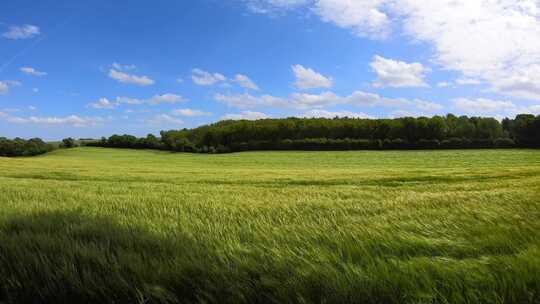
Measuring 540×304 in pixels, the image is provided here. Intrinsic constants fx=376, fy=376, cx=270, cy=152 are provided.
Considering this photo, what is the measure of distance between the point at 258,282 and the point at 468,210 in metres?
2.19

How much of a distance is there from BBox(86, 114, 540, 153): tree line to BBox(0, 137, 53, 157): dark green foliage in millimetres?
15216

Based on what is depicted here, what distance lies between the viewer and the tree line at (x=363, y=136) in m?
76.4

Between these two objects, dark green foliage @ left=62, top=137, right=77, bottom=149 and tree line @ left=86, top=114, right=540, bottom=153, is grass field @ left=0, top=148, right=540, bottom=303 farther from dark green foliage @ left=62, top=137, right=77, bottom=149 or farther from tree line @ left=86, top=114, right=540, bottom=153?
dark green foliage @ left=62, top=137, right=77, bottom=149

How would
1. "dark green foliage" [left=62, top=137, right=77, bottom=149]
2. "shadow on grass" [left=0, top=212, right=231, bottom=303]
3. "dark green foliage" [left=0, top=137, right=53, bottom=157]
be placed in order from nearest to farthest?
"shadow on grass" [left=0, top=212, right=231, bottom=303]
"dark green foliage" [left=0, top=137, right=53, bottom=157]
"dark green foliage" [left=62, top=137, right=77, bottom=149]

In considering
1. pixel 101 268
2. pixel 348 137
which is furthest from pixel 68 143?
pixel 101 268

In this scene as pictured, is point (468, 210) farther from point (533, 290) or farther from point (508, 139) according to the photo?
point (508, 139)

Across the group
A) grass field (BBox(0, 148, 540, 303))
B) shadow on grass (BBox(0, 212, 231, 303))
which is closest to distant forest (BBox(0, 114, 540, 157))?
grass field (BBox(0, 148, 540, 303))

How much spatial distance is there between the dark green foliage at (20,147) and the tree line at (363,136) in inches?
599

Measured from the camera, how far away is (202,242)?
101 inches

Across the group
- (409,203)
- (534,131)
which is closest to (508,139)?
(534,131)

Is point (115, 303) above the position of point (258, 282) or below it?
below

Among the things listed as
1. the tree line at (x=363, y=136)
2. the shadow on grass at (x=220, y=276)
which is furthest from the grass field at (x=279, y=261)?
the tree line at (x=363, y=136)

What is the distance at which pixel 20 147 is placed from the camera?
80125 mm

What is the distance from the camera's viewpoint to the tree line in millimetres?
76375
